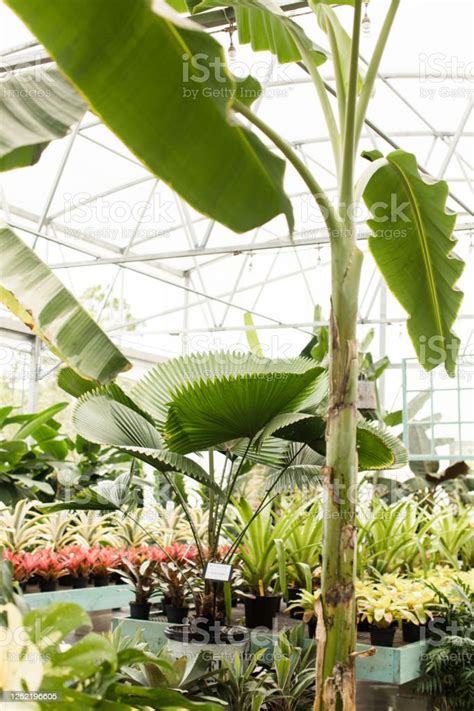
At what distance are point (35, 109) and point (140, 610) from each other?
257 centimetres

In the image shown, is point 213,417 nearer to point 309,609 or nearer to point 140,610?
point 309,609

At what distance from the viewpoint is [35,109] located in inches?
89.1

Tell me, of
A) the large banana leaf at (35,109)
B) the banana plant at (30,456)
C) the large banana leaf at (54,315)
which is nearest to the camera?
the large banana leaf at (35,109)

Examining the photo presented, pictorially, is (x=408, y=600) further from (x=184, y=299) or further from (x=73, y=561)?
(x=184, y=299)

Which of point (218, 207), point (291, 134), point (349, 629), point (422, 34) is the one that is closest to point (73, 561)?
point (349, 629)

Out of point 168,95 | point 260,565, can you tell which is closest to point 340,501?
point 168,95

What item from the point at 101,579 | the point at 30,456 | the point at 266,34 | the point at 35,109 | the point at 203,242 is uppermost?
the point at 203,242

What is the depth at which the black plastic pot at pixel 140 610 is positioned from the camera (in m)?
3.92

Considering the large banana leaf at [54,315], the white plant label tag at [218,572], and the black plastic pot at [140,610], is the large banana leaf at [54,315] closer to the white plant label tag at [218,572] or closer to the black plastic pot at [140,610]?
the white plant label tag at [218,572]

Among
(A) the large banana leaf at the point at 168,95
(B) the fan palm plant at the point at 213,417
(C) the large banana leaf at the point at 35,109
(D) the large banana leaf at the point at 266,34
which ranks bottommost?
(B) the fan palm plant at the point at 213,417

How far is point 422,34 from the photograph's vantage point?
7043 mm

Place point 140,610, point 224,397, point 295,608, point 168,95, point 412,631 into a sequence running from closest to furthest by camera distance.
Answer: point 168,95 → point 224,397 → point 412,631 → point 140,610 → point 295,608

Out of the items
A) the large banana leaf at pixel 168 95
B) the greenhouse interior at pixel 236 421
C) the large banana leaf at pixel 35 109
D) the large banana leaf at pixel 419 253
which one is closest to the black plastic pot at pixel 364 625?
the greenhouse interior at pixel 236 421

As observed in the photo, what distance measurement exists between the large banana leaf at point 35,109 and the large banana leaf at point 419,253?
1229mm
